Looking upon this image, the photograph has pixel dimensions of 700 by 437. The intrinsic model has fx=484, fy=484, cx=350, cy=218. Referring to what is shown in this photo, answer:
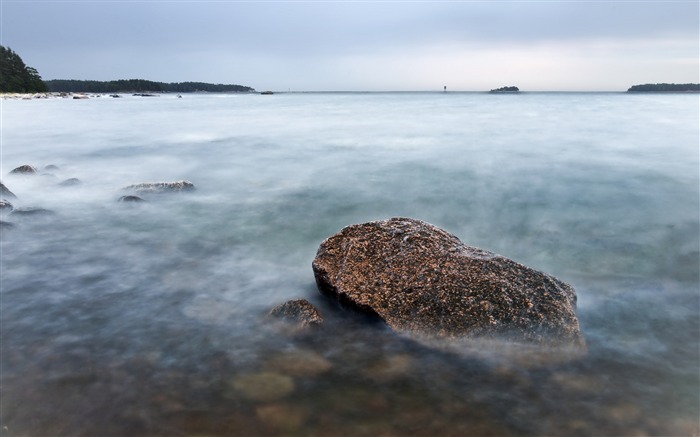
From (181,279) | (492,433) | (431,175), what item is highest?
(431,175)

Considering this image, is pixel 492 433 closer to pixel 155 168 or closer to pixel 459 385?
pixel 459 385

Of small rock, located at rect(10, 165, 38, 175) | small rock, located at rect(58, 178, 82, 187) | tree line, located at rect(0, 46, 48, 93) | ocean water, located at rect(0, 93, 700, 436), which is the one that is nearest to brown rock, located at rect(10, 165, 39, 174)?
small rock, located at rect(10, 165, 38, 175)

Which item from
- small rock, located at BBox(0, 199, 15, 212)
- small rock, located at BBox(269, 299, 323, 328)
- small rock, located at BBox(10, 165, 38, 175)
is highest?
small rock, located at BBox(10, 165, 38, 175)

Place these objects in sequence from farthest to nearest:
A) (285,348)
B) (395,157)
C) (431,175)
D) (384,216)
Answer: (395,157), (431,175), (384,216), (285,348)

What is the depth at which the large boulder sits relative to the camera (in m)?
5.20

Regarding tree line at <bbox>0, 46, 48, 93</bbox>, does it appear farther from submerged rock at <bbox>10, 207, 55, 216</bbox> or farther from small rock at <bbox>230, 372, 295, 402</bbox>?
small rock at <bbox>230, 372, 295, 402</bbox>

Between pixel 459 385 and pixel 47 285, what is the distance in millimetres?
6054

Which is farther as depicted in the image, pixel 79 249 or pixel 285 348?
pixel 79 249

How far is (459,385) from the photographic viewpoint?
468 centimetres

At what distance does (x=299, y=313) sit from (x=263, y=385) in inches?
48.2

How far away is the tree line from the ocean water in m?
84.8

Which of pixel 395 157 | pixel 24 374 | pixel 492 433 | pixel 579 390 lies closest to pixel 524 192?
pixel 395 157

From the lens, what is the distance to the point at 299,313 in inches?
227

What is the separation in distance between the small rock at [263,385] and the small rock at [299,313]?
927mm
